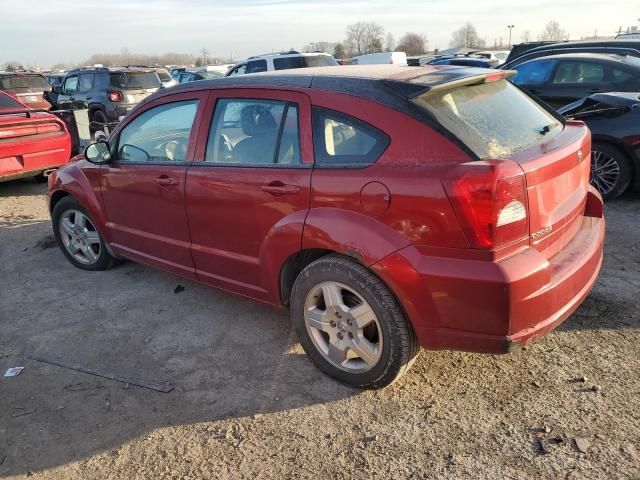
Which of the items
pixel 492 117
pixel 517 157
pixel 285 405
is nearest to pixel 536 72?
pixel 492 117

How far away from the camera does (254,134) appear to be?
3338 millimetres

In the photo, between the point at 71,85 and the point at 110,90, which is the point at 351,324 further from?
the point at 71,85

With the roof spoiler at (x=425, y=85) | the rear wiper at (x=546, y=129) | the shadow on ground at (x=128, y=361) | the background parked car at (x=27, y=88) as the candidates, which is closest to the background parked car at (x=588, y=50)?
the rear wiper at (x=546, y=129)

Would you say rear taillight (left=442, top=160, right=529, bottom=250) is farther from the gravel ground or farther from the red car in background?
the red car in background

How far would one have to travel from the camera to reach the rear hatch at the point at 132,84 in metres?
13.9

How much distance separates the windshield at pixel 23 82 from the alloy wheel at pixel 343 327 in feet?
43.1

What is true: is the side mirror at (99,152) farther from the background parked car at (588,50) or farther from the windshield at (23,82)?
the windshield at (23,82)

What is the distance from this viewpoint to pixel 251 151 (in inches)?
131

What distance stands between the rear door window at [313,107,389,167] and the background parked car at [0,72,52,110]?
12.5m

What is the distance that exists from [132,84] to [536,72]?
1020 centimetres

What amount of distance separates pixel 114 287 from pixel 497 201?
11.3 ft

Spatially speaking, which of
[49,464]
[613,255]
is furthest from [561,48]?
[49,464]

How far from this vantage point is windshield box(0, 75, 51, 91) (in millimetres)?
13102

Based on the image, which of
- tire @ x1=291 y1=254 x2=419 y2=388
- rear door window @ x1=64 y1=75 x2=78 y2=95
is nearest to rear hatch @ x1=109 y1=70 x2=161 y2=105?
rear door window @ x1=64 y1=75 x2=78 y2=95
